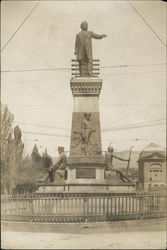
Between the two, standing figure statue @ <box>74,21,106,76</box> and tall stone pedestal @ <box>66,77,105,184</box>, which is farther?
standing figure statue @ <box>74,21,106,76</box>

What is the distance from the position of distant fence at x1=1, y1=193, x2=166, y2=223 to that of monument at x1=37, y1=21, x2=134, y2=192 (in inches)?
36.9

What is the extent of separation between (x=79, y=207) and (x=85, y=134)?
2.72 metres

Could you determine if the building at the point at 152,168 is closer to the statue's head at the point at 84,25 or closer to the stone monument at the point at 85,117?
the stone monument at the point at 85,117

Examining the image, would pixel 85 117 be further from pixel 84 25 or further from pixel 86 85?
pixel 84 25

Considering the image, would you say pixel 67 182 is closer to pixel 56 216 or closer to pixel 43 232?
pixel 56 216

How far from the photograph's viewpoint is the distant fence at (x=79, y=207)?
11.1 m

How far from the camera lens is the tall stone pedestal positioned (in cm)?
1298

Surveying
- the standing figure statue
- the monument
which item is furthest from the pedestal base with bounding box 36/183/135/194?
the standing figure statue

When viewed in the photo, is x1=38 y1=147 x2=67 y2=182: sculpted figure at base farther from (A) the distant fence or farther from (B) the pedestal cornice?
(B) the pedestal cornice

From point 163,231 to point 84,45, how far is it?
21.6ft

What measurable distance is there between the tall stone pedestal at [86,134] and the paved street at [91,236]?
258 cm

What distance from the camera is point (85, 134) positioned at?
13.4 metres

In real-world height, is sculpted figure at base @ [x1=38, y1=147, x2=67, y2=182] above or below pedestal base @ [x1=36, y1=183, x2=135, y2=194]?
above

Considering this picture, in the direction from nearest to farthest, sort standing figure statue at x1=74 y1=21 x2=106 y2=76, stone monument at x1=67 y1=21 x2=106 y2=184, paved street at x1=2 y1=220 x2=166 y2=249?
paved street at x1=2 y1=220 x2=166 y2=249 < stone monument at x1=67 y1=21 x2=106 y2=184 < standing figure statue at x1=74 y1=21 x2=106 y2=76
